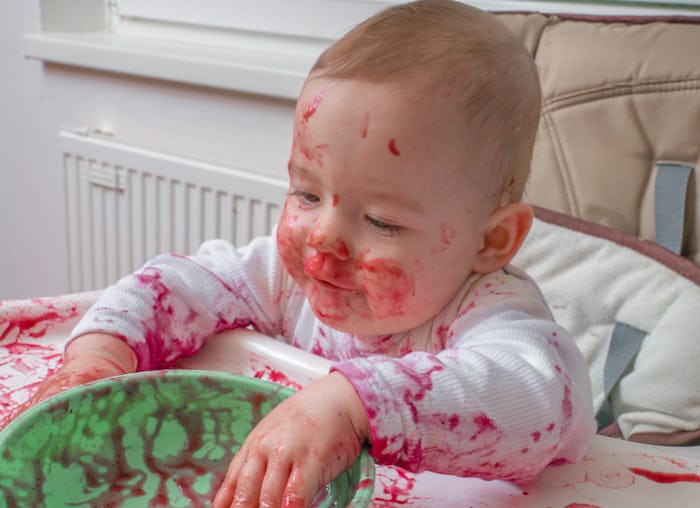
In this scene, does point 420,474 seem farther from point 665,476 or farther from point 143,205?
point 143,205

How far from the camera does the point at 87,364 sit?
27.3 inches

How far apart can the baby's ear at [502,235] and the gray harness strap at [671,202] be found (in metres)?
0.27

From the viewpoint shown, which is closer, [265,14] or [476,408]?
[476,408]

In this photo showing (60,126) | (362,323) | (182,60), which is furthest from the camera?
(60,126)

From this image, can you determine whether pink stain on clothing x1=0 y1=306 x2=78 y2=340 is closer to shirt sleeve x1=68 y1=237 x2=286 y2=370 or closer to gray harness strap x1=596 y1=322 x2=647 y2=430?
shirt sleeve x1=68 y1=237 x2=286 y2=370

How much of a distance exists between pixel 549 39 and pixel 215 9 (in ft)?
2.76

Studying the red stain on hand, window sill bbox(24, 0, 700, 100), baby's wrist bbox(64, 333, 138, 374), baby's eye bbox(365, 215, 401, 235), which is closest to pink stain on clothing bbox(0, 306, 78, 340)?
baby's wrist bbox(64, 333, 138, 374)

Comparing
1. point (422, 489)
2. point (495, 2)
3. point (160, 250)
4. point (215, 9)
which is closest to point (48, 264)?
point (160, 250)

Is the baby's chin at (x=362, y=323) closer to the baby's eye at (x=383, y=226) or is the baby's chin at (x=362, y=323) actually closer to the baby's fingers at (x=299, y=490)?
the baby's eye at (x=383, y=226)

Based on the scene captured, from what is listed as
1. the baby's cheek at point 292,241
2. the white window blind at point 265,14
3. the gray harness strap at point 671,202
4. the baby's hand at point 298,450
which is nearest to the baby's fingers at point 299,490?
the baby's hand at point 298,450

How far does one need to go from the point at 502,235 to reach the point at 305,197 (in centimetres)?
17

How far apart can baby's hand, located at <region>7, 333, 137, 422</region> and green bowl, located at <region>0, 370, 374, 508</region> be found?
0.07 metres

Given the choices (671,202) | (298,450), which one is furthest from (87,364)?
(671,202)

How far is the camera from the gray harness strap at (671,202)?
0.91 m
